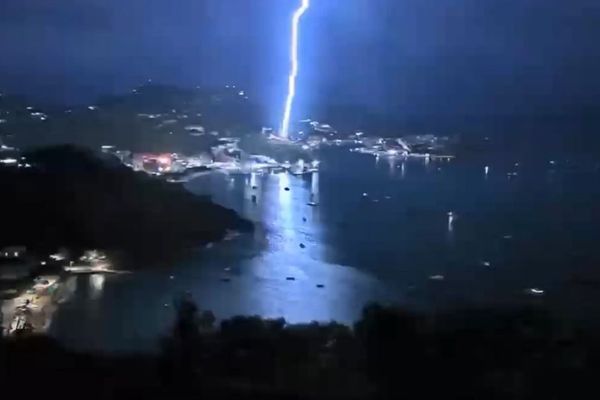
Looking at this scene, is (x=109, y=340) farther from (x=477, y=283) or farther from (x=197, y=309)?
(x=477, y=283)

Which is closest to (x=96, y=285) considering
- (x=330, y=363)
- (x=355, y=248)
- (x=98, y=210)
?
(x=98, y=210)

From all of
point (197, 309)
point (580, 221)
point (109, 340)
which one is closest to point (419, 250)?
point (580, 221)

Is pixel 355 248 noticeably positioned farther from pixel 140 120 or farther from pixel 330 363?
pixel 330 363

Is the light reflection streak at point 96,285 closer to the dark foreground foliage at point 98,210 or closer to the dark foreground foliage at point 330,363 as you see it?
the dark foreground foliage at point 98,210

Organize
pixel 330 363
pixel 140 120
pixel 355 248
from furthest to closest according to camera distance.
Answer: pixel 140 120, pixel 355 248, pixel 330 363

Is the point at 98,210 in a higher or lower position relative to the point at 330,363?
higher

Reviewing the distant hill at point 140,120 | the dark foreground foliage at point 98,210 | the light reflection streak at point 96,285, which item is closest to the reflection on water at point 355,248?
the light reflection streak at point 96,285

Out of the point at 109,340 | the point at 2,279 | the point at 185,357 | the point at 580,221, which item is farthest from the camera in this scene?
the point at 580,221
